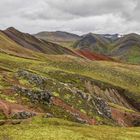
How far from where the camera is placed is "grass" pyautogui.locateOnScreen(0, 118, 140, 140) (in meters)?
44.8

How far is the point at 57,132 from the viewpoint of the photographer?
47.4m

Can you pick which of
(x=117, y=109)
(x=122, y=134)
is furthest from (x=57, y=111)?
(x=117, y=109)

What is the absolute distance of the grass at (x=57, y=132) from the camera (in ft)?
147

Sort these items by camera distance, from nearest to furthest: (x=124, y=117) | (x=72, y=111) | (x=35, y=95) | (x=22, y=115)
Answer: (x=22, y=115) < (x=35, y=95) < (x=72, y=111) < (x=124, y=117)

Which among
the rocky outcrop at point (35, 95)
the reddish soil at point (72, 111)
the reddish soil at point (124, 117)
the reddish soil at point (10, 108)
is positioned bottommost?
the reddish soil at point (124, 117)

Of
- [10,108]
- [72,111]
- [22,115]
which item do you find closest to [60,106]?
[72,111]

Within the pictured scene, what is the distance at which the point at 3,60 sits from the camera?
393 feet

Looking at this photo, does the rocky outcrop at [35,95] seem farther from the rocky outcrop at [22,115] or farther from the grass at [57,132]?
the grass at [57,132]

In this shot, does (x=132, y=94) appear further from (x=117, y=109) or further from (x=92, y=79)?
(x=117, y=109)

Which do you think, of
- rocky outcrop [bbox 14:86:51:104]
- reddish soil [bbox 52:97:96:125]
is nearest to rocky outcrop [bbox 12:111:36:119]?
rocky outcrop [bbox 14:86:51:104]

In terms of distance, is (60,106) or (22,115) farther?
(60,106)

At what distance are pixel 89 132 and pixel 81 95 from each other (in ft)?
105

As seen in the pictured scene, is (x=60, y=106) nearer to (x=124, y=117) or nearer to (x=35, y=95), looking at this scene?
(x=35, y=95)

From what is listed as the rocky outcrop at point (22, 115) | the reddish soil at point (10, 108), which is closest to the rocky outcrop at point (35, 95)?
the reddish soil at point (10, 108)
